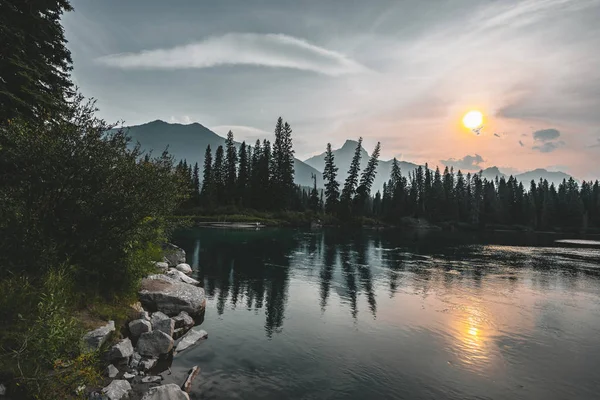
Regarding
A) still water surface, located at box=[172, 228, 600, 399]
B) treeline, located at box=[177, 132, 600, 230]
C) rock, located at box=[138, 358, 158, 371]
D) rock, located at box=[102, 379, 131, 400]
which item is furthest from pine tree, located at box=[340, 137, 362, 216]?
rock, located at box=[102, 379, 131, 400]

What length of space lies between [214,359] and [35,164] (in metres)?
9.22

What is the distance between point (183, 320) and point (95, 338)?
17.1ft

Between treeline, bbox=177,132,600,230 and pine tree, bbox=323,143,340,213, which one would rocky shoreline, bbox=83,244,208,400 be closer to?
treeline, bbox=177,132,600,230

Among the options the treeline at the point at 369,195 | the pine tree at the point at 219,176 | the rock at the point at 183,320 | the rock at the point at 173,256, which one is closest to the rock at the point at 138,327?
the rock at the point at 183,320

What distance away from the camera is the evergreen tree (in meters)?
19.1

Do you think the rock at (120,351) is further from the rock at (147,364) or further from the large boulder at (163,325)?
the large boulder at (163,325)

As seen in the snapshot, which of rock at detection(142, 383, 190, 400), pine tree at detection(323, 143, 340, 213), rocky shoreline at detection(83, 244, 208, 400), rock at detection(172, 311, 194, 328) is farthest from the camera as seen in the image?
pine tree at detection(323, 143, 340, 213)

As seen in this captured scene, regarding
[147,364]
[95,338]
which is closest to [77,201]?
[95,338]

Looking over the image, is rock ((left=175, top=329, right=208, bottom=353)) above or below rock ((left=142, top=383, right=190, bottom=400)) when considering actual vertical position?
below

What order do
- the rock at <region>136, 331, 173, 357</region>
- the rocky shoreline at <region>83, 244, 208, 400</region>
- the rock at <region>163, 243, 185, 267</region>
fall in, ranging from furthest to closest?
the rock at <region>163, 243, 185, 267</region>
the rock at <region>136, 331, 173, 357</region>
the rocky shoreline at <region>83, 244, 208, 400</region>

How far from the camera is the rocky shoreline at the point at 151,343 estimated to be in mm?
9555

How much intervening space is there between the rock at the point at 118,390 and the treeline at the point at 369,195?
90400 millimetres

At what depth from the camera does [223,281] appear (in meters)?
26.7

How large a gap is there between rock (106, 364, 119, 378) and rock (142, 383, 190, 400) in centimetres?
170
